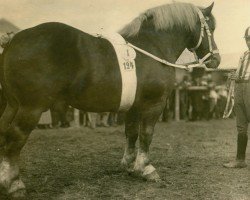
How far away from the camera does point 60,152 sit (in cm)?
812

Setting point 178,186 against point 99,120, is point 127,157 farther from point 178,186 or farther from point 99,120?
point 99,120

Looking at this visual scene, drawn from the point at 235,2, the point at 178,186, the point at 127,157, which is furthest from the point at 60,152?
the point at 235,2

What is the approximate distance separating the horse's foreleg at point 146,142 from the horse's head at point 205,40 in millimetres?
1285

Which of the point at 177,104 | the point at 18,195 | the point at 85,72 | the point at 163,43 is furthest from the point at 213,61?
the point at 177,104

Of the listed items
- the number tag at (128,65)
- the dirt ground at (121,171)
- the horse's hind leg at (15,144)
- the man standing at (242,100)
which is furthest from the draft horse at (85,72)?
the man standing at (242,100)

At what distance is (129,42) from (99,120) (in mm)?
9142

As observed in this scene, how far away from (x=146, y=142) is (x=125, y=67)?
3.96 feet

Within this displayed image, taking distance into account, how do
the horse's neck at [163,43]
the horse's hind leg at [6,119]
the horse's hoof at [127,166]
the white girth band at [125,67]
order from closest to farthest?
the horse's hind leg at [6,119]
the white girth band at [125,67]
the horse's neck at [163,43]
the horse's hoof at [127,166]

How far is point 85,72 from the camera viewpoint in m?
4.80

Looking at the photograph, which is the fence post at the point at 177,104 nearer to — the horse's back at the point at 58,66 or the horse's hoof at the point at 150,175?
the horse's hoof at the point at 150,175

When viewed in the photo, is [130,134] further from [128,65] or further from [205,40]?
[205,40]

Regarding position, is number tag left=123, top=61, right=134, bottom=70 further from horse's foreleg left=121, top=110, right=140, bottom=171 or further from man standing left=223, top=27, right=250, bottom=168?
man standing left=223, top=27, right=250, bottom=168

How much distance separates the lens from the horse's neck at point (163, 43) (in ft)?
18.7

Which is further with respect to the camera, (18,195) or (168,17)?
(168,17)
